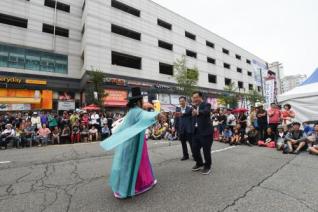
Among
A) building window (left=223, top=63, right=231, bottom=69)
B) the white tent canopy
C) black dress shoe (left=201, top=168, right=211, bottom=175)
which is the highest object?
building window (left=223, top=63, right=231, bottom=69)

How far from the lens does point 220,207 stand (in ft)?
9.57

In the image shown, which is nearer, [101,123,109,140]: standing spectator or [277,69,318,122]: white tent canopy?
[277,69,318,122]: white tent canopy

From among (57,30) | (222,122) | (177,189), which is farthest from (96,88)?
(177,189)

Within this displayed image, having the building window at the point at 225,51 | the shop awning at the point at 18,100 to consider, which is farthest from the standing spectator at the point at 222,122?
the building window at the point at 225,51

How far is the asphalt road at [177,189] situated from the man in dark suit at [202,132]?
270mm

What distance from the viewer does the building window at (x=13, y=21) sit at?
21.6 meters

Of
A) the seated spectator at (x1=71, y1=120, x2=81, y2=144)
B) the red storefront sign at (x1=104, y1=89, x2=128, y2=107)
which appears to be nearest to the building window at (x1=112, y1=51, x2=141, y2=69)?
the red storefront sign at (x1=104, y1=89, x2=128, y2=107)

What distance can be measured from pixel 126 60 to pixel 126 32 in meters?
3.48

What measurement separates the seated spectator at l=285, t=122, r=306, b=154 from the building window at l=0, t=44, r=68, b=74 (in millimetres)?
23255

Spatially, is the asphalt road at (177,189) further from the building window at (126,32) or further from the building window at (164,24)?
the building window at (164,24)

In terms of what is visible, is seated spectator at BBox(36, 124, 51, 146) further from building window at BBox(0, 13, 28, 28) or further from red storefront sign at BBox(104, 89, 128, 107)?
building window at BBox(0, 13, 28, 28)

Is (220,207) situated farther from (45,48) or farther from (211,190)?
(45,48)

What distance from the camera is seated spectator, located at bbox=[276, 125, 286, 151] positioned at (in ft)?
26.2

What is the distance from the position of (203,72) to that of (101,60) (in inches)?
710
